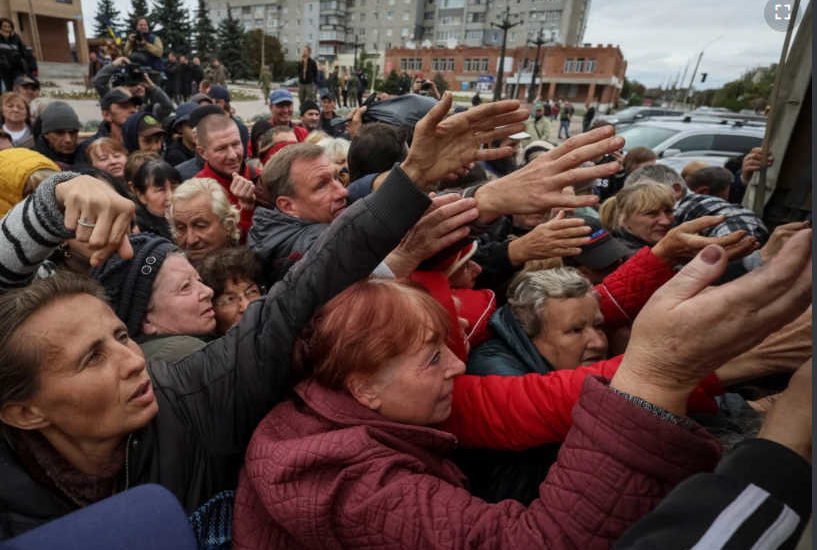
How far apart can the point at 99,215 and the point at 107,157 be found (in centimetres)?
367

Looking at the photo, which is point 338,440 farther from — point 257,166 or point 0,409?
point 257,166

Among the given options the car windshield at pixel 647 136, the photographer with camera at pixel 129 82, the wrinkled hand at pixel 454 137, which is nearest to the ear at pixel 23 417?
the wrinkled hand at pixel 454 137

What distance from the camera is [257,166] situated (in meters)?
4.56

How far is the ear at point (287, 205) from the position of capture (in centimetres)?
255

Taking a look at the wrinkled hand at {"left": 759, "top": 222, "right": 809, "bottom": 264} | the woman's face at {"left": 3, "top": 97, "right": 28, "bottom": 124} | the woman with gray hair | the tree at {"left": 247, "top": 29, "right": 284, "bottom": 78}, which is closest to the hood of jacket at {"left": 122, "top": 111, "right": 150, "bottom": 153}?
the woman's face at {"left": 3, "top": 97, "right": 28, "bottom": 124}

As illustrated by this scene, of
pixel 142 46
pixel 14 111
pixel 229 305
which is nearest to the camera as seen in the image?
pixel 229 305

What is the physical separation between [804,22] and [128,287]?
3834 mm

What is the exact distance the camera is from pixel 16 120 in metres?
5.78

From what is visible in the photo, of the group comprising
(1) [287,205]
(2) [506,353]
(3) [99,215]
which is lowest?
(2) [506,353]

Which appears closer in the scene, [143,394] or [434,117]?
[143,394]

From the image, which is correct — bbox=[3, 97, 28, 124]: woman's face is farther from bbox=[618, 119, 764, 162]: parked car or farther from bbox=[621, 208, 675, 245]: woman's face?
bbox=[618, 119, 764, 162]: parked car

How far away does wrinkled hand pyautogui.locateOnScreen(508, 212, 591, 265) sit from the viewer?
Answer: 1.83m

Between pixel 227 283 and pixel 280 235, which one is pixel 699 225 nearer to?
pixel 280 235

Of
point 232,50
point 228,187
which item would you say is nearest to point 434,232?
point 228,187
